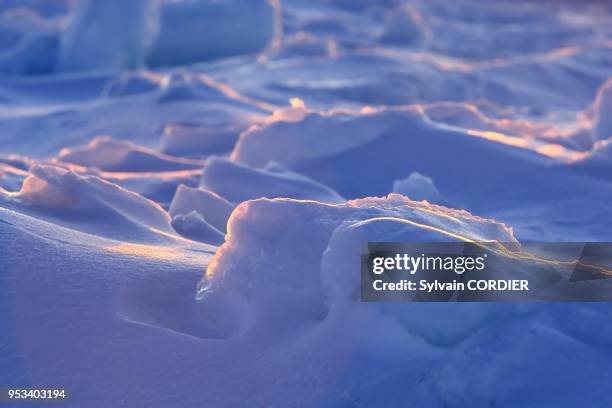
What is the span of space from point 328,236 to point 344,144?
187cm

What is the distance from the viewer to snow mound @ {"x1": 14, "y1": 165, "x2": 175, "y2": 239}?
2543 millimetres

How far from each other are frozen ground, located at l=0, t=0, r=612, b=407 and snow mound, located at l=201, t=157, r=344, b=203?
0.01 meters

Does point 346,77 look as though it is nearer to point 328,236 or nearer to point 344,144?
point 344,144

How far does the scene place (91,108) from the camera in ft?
21.7

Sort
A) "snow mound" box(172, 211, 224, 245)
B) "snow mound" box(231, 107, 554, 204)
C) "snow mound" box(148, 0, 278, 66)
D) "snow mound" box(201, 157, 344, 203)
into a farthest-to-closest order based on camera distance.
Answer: "snow mound" box(148, 0, 278, 66) → "snow mound" box(231, 107, 554, 204) → "snow mound" box(201, 157, 344, 203) → "snow mound" box(172, 211, 224, 245)

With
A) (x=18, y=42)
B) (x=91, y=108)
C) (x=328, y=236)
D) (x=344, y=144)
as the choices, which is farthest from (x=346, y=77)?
(x=328, y=236)

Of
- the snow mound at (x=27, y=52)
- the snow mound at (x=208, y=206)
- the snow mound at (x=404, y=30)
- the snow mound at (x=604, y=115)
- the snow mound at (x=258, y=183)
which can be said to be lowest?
the snow mound at (x=208, y=206)

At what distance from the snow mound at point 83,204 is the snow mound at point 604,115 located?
2868 mm

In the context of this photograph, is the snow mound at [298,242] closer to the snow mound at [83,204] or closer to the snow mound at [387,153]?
the snow mound at [83,204]

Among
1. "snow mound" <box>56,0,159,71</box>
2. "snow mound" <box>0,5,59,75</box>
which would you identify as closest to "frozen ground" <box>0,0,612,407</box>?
"snow mound" <box>56,0,159,71</box>

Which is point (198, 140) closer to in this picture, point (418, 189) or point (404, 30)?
point (418, 189)

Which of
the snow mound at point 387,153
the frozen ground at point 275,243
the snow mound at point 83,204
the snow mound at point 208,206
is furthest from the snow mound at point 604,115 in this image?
the snow mound at point 83,204

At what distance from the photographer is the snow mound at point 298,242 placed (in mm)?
1816

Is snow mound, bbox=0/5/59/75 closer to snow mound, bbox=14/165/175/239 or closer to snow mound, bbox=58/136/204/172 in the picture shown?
snow mound, bbox=58/136/204/172
